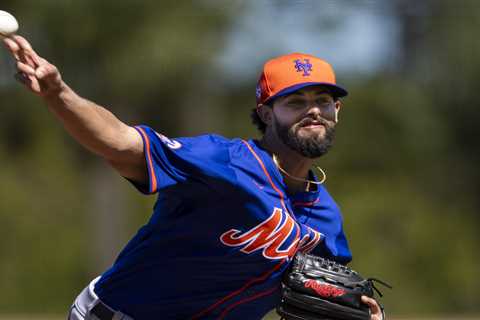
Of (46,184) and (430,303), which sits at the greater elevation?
(430,303)

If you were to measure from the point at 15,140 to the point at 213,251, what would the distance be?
15.3 metres

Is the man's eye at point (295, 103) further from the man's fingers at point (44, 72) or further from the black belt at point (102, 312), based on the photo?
the man's fingers at point (44, 72)

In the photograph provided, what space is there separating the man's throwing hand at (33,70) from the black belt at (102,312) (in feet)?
3.79

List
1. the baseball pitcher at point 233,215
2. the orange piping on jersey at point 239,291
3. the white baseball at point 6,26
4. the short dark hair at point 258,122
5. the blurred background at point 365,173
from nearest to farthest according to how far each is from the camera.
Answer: the white baseball at point 6,26 < the baseball pitcher at point 233,215 < the orange piping on jersey at point 239,291 < the short dark hair at point 258,122 < the blurred background at point 365,173

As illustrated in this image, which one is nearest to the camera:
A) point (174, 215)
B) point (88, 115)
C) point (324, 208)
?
point (88, 115)

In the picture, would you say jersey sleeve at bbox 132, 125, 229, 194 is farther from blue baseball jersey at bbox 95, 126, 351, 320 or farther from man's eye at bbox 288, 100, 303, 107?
man's eye at bbox 288, 100, 303, 107

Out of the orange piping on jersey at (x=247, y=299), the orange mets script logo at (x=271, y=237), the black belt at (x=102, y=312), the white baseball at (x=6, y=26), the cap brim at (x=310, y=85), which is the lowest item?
the black belt at (x=102, y=312)

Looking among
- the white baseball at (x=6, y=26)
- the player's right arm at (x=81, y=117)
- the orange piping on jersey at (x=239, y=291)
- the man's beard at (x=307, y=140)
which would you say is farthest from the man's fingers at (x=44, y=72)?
the orange piping on jersey at (x=239, y=291)

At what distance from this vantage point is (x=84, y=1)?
46.7 feet

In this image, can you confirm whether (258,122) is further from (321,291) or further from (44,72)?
(44,72)

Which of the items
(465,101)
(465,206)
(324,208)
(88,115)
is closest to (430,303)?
(465,206)

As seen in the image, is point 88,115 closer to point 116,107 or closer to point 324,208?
point 324,208

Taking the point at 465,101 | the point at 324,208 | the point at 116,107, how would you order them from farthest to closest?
the point at 465,101
the point at 116,107
the point at 324,208

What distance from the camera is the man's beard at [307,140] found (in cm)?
381
